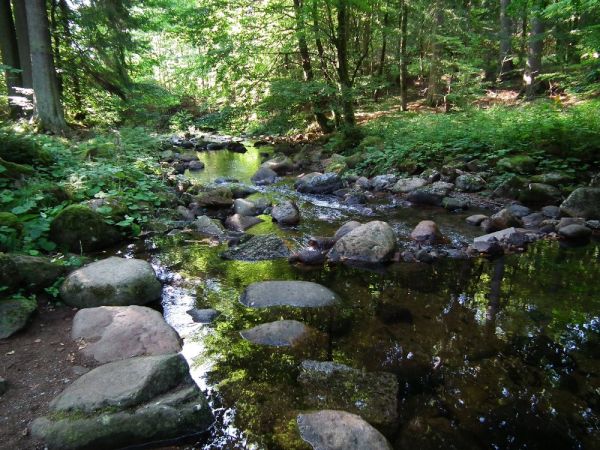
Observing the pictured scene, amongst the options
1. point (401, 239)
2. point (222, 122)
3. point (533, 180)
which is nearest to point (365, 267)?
point (401, 239)

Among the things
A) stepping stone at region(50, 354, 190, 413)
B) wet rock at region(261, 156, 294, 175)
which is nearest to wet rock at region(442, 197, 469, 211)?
wet rock at region(261, 156, 294, 175)

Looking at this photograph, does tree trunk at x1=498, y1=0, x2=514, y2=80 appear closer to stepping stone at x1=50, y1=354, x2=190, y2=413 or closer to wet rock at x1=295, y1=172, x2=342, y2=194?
wet rock at x1=295, y1=172, x2=342, y2=194

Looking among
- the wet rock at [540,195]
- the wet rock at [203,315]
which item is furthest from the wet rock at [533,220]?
the wet rock at [203,315]

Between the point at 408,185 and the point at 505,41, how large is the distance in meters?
11.5

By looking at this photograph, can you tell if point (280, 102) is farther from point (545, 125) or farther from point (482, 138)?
point (545, 125)

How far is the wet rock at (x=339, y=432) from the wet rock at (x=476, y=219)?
533cm

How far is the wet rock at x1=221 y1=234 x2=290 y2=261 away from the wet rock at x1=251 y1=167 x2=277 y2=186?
5.11m

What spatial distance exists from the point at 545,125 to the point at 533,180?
5.76 ft

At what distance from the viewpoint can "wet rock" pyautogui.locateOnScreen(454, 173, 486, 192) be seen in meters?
8.98

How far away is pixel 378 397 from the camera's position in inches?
116

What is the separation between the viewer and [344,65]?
45.6 ft

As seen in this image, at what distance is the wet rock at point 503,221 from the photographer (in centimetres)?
676

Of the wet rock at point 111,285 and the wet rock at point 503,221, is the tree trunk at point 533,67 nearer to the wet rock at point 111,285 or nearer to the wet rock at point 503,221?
the wet rock at point 503,221

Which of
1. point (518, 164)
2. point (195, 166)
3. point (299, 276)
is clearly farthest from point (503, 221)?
point (195, 166)
